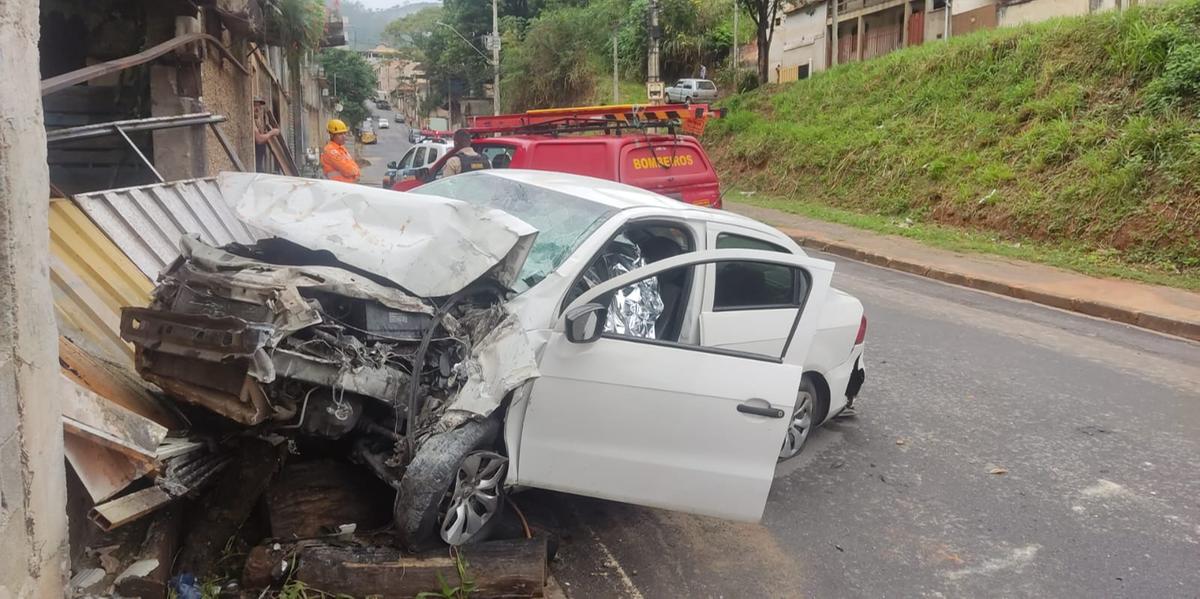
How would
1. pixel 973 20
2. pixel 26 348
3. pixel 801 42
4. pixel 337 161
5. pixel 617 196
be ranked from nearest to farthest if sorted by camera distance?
pixel 26 348, pixel 617 196, pixel 337 161, pixel 973 20, pixel 801 42

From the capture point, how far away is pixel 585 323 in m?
3.64

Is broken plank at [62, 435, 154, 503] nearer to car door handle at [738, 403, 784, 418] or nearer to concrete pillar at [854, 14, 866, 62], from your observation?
car door handle at [738, 403, 784, 418]

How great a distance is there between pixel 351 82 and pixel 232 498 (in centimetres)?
4923

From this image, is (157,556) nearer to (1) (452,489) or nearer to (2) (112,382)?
(2) (112,382)

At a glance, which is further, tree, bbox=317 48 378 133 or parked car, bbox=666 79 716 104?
tree, bbox=317 48 378 133

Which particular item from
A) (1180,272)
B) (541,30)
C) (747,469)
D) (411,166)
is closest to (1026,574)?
(747,469)

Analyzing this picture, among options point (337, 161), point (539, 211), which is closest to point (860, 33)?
point (337, 161)

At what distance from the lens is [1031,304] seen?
10.8m

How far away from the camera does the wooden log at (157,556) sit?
131 inches

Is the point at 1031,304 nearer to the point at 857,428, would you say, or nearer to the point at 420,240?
the point at 857,428

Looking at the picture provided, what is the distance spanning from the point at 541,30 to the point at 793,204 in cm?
2763

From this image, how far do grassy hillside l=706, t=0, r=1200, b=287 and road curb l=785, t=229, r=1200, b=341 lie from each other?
5.82ft

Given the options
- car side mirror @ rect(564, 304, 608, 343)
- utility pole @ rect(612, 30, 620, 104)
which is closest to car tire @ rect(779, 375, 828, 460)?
car side mirror @ rect(564, 304, 608, 343)

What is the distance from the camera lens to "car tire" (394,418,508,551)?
3355 mm
